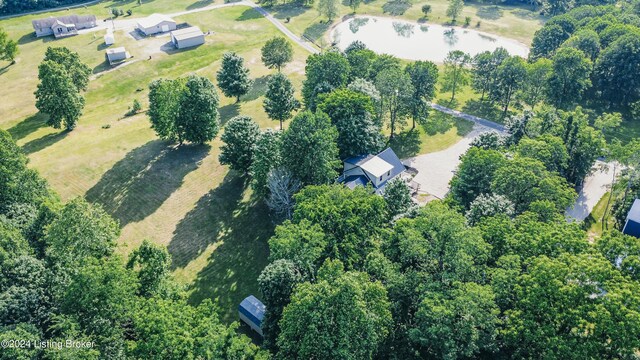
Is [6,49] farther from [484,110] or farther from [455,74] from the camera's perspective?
[484,110]

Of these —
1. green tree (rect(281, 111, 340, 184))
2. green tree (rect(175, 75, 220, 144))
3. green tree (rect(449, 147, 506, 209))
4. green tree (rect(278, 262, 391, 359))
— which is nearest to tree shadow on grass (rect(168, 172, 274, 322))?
green tree (rect(281, 111, 340, 184))

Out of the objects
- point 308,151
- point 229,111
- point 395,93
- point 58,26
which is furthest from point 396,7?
point 308,151

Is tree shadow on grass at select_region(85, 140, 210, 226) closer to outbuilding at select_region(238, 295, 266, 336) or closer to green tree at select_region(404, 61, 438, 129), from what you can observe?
outbuilding at select_region(238, 295, 266, 336)

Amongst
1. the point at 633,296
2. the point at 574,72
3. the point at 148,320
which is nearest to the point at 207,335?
the point at 148,320

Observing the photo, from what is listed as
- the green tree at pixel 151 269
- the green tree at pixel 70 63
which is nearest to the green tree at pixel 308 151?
the green tree at pixel 151 269

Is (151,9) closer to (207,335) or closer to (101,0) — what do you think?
(101,0)

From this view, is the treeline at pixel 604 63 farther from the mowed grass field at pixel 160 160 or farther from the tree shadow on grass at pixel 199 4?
the tree shadow on grass at pixel 199 4
